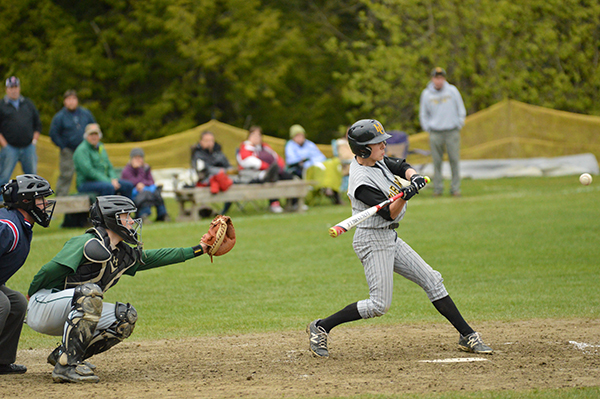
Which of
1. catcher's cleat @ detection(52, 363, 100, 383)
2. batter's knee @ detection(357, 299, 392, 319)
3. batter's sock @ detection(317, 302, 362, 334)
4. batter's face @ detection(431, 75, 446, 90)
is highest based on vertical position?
batter's face @ detection(431, 75, 446, 90)

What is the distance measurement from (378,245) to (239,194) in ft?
28.8

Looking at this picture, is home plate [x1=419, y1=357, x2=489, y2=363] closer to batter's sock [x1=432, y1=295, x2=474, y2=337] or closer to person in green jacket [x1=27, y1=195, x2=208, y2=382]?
batter's sock [x1=432, y1=295, x2=474, y2=337]

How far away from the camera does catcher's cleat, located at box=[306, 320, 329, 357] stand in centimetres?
574

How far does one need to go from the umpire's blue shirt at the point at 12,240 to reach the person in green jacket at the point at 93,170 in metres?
7.44

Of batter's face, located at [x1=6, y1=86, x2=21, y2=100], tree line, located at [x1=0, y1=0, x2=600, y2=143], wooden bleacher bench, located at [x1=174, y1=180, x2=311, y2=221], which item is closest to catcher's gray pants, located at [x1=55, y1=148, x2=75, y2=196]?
batter's face, located at [x1=6, y1=86, x2=21, y2=100]

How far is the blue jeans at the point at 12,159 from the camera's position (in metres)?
12.5

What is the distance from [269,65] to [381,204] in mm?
25790

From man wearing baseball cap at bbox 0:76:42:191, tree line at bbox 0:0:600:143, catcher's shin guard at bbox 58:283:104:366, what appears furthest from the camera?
tree line at bbox 0:0:600:143

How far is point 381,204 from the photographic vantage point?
5.33 m

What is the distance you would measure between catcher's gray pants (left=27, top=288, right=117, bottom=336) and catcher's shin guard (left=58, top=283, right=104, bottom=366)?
0.46ft

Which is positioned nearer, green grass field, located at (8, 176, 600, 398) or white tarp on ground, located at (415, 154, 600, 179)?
green grass field, located at (8, 176, 600, 398)

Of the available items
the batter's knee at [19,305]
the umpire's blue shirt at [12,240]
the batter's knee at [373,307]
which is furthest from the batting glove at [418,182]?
the batter's knee at [19,305]

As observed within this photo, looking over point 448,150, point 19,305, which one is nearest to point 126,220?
point 19,305

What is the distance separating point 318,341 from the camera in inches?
226
